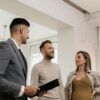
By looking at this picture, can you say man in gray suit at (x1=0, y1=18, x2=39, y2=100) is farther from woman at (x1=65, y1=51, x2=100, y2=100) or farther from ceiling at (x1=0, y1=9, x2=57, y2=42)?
ceiling at (x1=0, y1=9, x2=57, y2=42)

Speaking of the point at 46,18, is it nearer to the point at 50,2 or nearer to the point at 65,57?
the point at 50,2

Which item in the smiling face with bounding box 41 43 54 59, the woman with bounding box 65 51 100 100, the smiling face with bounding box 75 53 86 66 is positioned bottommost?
the woman with bounding box 65 51 100 100

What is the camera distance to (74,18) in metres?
4.17

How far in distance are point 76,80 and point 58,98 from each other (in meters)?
0.37

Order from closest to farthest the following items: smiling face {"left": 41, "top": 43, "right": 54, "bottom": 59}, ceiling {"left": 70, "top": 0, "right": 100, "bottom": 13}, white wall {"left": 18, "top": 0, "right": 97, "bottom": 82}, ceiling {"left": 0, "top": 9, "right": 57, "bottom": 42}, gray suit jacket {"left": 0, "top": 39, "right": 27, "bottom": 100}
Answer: gray suit jacket {"left": 0, "top": 39, "right": 27, "bottom": 100}, smiling face {"left": 41, "top": 43, "right": 54, "bottom": 59}, white wall {"left": 18, "top": 0, "right": 97, "bottom": 82}, ceiling {"left": 70, "top": 0, "right": 100, "bottom": 13}, ceiling {"left": 0, "top": 9, "right": 57, "bottom": 42}

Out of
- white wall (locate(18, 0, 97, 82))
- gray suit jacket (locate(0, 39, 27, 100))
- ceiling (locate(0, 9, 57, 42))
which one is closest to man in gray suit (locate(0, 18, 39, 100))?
gray suit jacket (locate(0, 39, 27, 100))

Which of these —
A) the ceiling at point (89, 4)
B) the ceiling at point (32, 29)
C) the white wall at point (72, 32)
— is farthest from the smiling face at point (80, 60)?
the ceiling at point (32, 29)

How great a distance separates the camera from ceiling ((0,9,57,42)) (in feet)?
15.4

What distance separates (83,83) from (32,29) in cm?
275

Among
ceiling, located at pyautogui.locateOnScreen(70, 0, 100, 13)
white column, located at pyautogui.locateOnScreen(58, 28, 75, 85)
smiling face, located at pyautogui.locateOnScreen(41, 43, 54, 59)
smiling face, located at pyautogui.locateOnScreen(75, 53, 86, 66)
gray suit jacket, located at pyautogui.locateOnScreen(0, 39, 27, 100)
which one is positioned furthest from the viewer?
white column, located at pyautogui.locateOnScreen(58, 28, 75, 85)

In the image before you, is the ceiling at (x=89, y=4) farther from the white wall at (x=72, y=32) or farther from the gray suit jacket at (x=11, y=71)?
the gray suit jacket at (x=11, y=71)

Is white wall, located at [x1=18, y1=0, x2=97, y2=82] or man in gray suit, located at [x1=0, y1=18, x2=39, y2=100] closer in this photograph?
man in gray suit, located at [x1=0, y1=18, x2=39, y2=100]

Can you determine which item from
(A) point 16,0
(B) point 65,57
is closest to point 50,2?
(A) point 16,0

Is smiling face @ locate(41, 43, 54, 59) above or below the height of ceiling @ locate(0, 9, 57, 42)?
below
